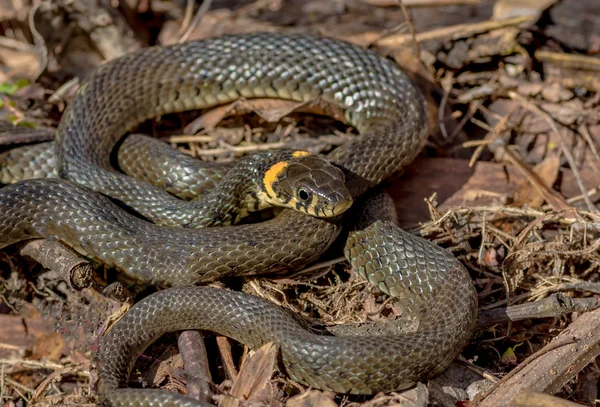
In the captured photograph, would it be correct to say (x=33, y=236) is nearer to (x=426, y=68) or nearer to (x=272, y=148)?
(x=272, y=148)

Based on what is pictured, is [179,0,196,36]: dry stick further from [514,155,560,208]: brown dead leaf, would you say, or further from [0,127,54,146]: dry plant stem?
[514,155,560,208]: brown dead leaf

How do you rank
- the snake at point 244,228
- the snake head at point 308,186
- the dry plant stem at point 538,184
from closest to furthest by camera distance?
the snake at point 244,228 < the snake head at point 308,186 < the dry plant stem at point 538,184

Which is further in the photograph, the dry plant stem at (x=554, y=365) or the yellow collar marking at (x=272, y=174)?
the yellow collar marking at (x=272, y=174)

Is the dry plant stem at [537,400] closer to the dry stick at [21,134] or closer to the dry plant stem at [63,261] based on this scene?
the dry plant stem at [63,261]

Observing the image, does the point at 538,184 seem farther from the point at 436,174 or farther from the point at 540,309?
the point at 540,309

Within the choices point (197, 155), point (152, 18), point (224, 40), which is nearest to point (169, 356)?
point (197, 155)

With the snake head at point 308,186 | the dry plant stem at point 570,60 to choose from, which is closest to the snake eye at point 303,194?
the snake head at point 308,186

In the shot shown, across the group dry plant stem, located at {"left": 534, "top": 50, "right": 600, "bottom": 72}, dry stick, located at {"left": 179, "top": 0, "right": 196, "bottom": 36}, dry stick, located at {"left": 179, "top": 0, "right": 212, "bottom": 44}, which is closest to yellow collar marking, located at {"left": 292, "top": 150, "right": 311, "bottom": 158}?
dry stick, located at {"left": 179, "top": 0, "right": 212, "bottom": 44}
